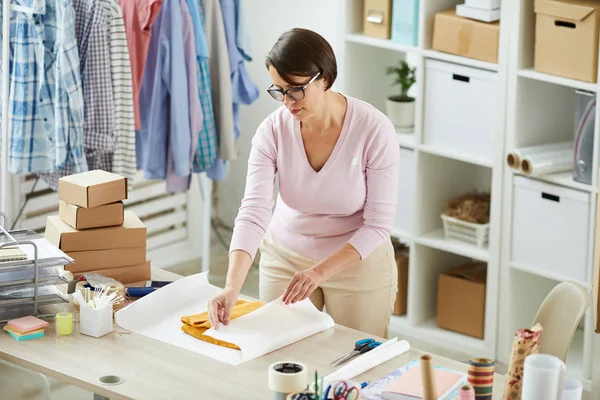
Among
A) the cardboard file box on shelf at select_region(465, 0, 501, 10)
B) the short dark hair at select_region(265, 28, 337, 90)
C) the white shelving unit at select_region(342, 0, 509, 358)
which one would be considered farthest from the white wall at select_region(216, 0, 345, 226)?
the short dark hair at select_region(265, 28, 337, 90)

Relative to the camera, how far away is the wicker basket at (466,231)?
13.4ft

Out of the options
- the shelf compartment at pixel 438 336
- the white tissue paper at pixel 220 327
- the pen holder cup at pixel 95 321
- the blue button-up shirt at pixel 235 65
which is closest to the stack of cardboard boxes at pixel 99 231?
the white tissue paper at pixel 220 327

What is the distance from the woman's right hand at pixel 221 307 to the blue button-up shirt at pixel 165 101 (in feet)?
5.13

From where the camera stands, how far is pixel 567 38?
143 inches

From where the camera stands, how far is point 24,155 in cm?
386

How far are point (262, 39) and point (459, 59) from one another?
1369mm

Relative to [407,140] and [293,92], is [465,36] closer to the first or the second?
[407,140]

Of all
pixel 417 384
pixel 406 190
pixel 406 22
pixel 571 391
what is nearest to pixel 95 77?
pixel 406 22

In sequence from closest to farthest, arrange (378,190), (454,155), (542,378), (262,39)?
(542,378)
(378,190)
(454,155)
(262,39)

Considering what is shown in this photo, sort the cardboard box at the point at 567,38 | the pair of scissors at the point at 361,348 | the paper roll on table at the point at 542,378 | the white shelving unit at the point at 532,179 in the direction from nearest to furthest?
the paper roll on table at the point at 542,378 < the pair of scissors at the point at 361,348 < the cardboard box at the point at 567,38 < the white shelving unit at the point at 532,179

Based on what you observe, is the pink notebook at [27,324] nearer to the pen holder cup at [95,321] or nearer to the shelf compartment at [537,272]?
the pen holder cup at [95,321]

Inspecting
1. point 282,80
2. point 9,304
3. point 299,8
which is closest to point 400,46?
point 299,8

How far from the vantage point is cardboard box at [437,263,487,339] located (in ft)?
13.7

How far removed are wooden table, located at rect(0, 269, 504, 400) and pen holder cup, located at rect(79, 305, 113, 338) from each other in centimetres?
2
